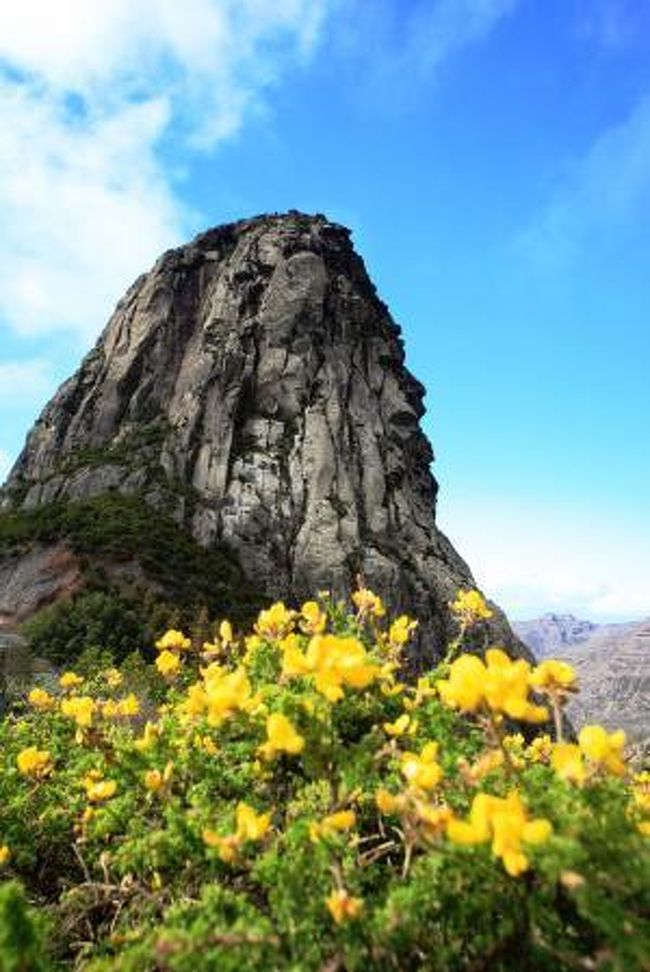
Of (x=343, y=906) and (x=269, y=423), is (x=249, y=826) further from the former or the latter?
(x=269, y=423)

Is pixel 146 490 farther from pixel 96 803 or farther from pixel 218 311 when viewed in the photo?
pixel 96 803

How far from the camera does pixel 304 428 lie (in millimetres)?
49625

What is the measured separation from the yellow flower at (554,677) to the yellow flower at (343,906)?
92 cm

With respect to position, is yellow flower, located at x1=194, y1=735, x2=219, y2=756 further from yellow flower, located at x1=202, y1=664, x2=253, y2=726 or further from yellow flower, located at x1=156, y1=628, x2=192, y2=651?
yellow flower, located at x1=202, y1=664, x2=253, y2=726

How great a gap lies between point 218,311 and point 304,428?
466 inches

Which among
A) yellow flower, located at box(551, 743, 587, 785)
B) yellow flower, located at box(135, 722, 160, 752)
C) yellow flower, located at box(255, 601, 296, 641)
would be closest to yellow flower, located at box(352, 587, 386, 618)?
yellow flower, located at box(255, 601, 296, 641)

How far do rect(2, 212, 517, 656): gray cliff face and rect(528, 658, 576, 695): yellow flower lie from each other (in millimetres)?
39245

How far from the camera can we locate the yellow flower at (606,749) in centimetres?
271

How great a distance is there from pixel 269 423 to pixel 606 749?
4756cm

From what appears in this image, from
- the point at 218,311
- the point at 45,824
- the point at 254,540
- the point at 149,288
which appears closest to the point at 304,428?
the point at 254,540

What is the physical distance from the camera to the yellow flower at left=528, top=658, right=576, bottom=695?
2.94 m

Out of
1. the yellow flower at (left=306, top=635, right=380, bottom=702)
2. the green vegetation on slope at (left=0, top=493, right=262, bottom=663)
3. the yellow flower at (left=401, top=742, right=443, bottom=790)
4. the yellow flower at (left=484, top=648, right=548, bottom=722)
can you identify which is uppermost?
the green vegetation on slope at (left=0, top=493, right=262, bottom=663)

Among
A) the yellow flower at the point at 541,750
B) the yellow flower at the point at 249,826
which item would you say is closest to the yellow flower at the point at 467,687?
the yellow flower at the point at 249,826

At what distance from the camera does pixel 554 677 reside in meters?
2.96
